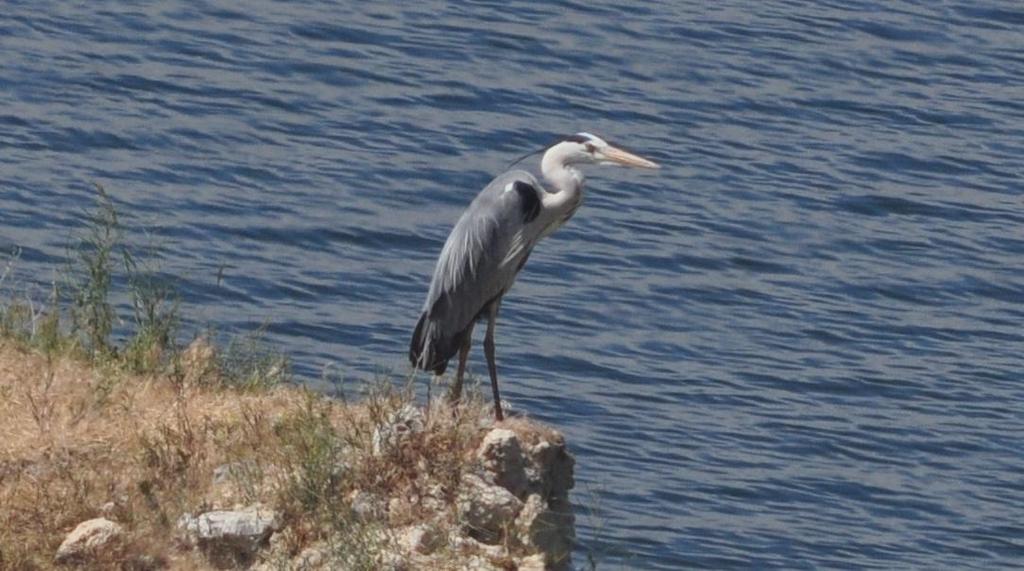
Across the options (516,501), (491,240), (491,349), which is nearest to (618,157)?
(491,240)

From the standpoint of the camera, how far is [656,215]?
14703mm

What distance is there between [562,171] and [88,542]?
2.72 m

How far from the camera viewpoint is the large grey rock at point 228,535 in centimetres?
700

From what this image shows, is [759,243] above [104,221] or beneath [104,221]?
beneath

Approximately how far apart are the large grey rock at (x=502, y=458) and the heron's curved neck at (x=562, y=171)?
1.55 meters

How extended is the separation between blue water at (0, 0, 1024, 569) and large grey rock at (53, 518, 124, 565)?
106 inches

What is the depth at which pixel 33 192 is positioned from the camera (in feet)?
45.6

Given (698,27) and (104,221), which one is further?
(698,27)

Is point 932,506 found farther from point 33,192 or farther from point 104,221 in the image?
point 33,192

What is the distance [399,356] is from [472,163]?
3806 millimetres

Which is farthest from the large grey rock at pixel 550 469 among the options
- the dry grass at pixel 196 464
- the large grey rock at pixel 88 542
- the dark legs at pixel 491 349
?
the large grey rock at pixel 88 542

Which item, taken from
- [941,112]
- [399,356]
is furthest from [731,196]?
[399,356]

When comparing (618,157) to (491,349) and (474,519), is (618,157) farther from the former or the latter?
(474,519)

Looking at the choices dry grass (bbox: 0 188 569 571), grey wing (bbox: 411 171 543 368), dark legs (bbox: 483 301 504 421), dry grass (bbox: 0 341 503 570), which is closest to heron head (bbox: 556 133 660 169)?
grey wing (bbox: 411 171 543 368)
